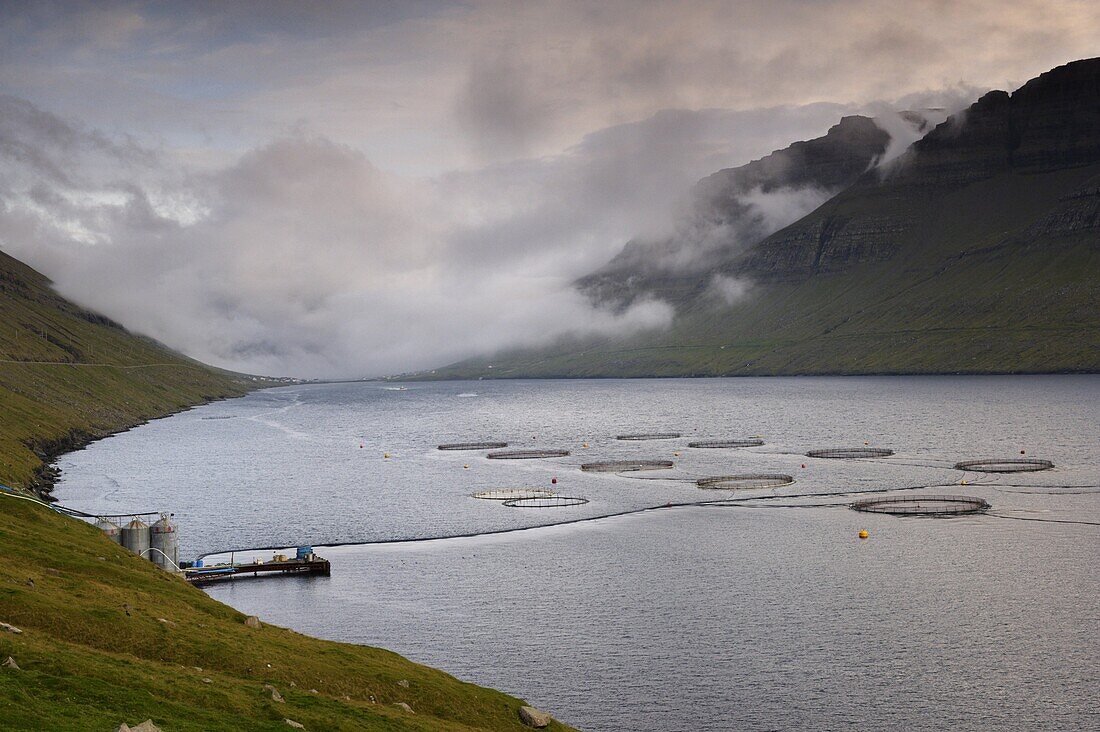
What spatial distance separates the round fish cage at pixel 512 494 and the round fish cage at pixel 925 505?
198 ft

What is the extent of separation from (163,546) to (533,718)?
215ft

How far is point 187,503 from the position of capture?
627ft

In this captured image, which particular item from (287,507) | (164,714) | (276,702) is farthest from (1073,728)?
(287,507)

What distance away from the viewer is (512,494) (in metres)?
194

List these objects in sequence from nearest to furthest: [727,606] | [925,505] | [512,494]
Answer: [727,606] → [925,505] → [512,494]

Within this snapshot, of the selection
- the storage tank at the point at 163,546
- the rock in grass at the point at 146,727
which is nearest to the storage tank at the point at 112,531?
the storage tank at the point at 163,546

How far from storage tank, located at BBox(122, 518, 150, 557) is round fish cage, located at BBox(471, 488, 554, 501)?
86.0m

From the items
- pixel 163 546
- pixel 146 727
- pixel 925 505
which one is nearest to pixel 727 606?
pixel 163 546

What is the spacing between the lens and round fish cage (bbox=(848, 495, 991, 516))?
16275cm

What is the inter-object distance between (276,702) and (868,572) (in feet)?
304

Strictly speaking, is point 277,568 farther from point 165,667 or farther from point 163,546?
point 165,667

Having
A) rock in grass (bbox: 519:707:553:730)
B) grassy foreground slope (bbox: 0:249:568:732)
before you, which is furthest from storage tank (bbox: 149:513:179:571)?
rock in grass (bbox: 519:707:553:730)

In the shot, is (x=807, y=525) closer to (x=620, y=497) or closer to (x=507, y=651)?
(x=620, y=497)

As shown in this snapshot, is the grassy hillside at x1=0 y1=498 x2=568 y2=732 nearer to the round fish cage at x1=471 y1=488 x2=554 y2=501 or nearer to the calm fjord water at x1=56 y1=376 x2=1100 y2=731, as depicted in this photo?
the calm fjord water at x1=56 y1=376 x2=1100 y2=731
